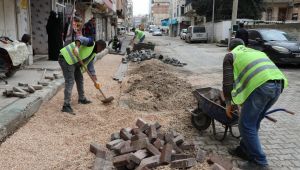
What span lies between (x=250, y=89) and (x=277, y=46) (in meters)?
10.5

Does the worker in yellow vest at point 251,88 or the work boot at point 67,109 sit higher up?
the worker in yellow vest at point 251,88

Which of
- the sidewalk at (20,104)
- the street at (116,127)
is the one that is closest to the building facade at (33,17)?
the sidewalk at (20,104)

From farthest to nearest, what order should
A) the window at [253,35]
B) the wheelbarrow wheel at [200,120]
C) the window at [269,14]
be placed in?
the window at [269,14], the window at [253,35], the wheelbarrow wheel at [200,120]

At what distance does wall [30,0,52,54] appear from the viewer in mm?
14969

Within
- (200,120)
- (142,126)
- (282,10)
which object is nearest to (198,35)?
(282,10)

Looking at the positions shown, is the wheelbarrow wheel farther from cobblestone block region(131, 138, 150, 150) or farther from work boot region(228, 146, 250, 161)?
cobblestone block region(131, 138, 150, 150)

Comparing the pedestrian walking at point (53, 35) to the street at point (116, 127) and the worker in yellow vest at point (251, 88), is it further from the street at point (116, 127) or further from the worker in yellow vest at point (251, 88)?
the worker in yellow vest at point (251, 88)

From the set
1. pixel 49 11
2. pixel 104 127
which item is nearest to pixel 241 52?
pixel 104 127

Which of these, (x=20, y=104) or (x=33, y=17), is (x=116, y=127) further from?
(x=33, y=17)

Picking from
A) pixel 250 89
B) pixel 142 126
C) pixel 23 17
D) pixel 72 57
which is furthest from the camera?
pixel 23 17

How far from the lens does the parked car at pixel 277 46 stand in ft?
45.0

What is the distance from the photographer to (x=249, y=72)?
4.38 meters

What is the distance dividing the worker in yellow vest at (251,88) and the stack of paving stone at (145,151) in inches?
26.6

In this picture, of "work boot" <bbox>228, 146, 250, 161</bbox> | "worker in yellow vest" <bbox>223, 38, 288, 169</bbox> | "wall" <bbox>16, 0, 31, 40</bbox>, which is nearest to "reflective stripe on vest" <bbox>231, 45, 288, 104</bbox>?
"worker in yellow vest" <bbox>223, 38, 288, 169</bbox>
